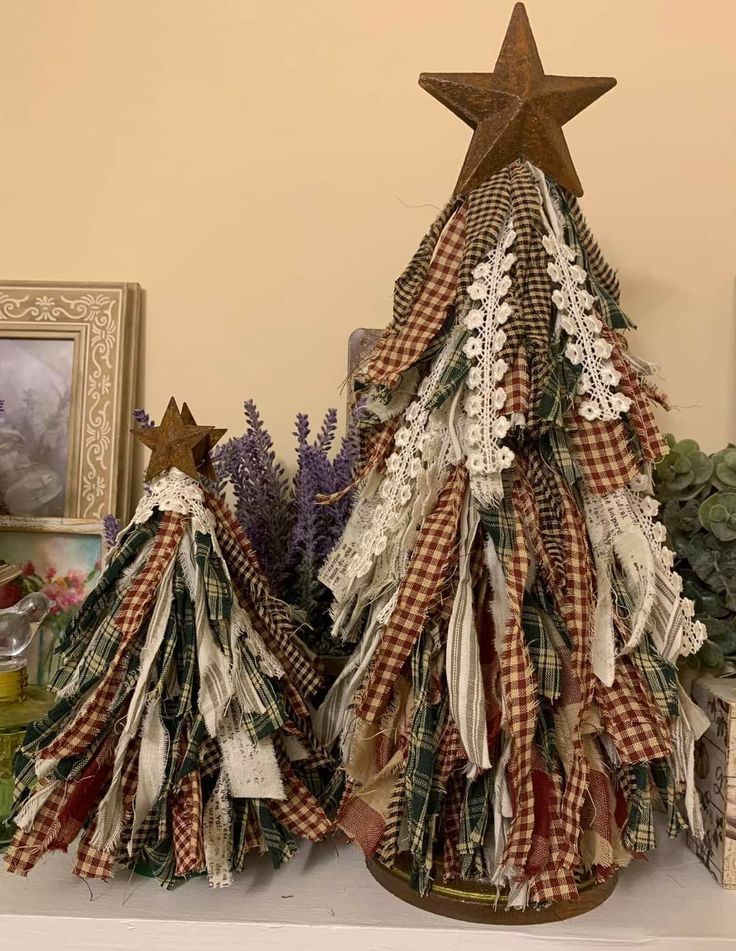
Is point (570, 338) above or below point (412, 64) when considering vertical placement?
below

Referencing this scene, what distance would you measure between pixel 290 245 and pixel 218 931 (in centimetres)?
67

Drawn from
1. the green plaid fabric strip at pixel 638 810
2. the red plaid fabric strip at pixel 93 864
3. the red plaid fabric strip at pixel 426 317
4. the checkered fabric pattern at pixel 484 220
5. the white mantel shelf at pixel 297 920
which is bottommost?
the white mantel shelf at pixel 297 920

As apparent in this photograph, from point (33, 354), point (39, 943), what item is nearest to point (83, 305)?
point (33, 354)

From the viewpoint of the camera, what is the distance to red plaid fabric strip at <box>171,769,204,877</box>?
1.92 feet

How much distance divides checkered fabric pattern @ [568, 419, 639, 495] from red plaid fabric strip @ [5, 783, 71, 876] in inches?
18.4

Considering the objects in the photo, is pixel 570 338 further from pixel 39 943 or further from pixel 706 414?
pixel 39 943

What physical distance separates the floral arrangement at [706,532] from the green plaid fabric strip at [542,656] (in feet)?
0.74

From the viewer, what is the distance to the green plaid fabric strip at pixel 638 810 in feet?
1.93

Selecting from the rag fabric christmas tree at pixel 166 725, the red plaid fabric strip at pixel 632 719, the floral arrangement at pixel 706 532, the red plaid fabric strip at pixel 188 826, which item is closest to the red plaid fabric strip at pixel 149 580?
the rag fabric christmas tree at pixel 166 725

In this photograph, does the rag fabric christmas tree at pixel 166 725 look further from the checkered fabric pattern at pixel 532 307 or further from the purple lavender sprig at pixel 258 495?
the checkered fabric pattern at pixel 532 307

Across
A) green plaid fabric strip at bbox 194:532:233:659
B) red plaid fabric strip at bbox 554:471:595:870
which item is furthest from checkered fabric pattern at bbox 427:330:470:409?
green plaid fabric strip at bbox 194:532:233:659

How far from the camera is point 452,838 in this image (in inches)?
23.4

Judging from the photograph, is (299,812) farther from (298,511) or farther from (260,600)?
(298,511)

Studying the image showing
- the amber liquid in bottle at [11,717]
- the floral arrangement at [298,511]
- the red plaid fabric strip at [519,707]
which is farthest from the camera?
the floral arrangement at [298,511]
